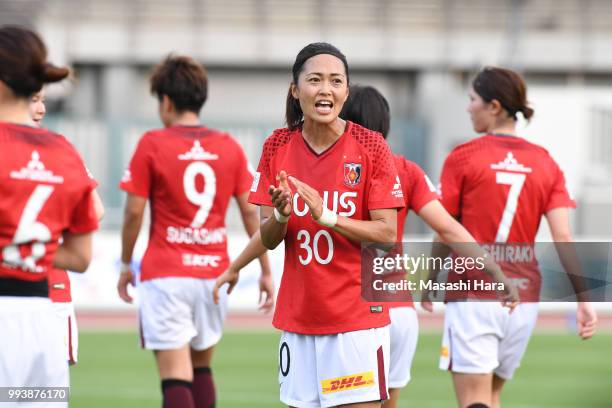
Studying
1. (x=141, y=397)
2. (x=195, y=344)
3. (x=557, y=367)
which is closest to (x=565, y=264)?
(x=195, y=344)

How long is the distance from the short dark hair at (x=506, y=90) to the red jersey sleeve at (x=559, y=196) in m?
0.38

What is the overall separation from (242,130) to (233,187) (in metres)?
14.5

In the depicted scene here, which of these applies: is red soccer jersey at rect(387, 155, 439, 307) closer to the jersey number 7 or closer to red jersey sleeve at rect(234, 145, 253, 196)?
the jersey number 7

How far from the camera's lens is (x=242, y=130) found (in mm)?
21344

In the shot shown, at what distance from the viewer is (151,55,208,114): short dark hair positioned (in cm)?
679

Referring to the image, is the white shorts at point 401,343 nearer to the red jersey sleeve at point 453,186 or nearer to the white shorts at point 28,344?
the red jersey sleeve at point 453,186

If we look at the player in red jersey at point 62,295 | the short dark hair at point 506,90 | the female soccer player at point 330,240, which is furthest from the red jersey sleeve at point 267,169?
the short dark hair at point 506,90

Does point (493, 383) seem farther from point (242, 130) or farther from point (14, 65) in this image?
point (242, 130)

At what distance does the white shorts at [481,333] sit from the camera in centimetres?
608

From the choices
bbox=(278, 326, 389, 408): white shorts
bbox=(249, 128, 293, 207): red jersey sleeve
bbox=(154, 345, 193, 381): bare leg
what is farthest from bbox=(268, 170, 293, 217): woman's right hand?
bbox=(154, 345, 193, 381): bare leg

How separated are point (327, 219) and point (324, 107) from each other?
0.47 meters

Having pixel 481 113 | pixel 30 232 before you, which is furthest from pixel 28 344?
pixel 481 113

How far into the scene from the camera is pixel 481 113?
6.32 meters

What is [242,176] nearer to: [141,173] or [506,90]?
[141,173]
